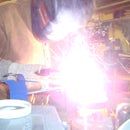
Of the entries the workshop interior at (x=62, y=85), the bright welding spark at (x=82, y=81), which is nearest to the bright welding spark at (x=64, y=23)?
the workshop interior at (x=62, y=85)

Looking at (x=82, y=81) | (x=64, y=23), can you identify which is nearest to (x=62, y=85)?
(x=82, y=81)

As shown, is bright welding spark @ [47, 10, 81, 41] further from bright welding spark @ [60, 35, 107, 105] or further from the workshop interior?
bright welding spark @ [60, 35, 107, 105]

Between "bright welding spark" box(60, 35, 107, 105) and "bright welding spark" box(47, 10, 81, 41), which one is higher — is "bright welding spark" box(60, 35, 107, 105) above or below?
below

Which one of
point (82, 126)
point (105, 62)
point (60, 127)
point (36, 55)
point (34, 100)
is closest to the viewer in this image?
point (60, 127)

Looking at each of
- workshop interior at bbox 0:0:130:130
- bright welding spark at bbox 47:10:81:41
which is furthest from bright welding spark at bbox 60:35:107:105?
bright welding spark at bbox 47:10:81:41

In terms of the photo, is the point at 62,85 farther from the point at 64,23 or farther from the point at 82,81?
the point at 64,23

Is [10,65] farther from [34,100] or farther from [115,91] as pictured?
[115,91]

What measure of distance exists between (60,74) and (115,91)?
0.82 ft

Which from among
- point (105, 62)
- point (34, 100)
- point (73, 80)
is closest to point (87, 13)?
point (73, 80)

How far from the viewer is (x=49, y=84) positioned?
885mm

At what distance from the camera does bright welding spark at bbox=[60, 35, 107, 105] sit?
0.78 metres

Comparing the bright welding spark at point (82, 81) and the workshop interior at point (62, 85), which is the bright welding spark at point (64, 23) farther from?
the bright welding spark at point (82, 81)

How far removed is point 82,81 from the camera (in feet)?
2.86

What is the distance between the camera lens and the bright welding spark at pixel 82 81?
0.78 m
